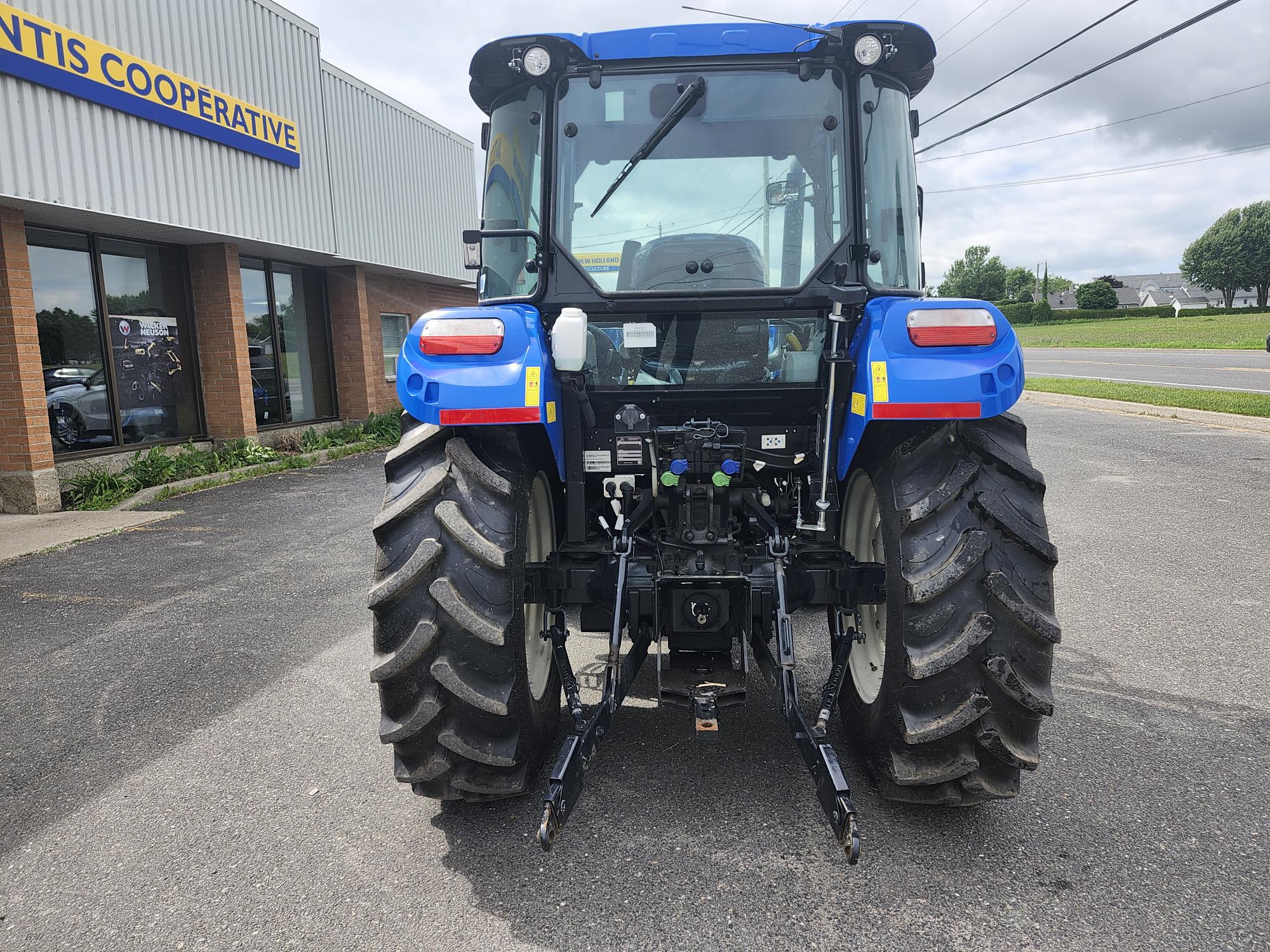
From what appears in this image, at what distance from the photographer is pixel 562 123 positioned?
3.16m

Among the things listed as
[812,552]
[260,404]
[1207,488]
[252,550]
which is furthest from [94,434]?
[1207,488]

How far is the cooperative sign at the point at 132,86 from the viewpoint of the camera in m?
7.92

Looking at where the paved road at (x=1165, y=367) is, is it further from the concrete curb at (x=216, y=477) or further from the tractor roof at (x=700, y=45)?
the concrete curb at (x=216, y=477)

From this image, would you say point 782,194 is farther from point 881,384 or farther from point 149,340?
point 149,340

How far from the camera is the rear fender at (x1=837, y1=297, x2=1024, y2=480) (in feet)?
8.60

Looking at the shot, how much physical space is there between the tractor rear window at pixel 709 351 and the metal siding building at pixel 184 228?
7725 mm

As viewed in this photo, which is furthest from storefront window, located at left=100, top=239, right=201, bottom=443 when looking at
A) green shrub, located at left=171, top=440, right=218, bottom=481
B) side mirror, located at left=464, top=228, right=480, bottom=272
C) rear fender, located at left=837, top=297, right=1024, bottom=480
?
rear fender, located at left=837, top=297, right=1024, bottom=480

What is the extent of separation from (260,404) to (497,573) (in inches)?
455

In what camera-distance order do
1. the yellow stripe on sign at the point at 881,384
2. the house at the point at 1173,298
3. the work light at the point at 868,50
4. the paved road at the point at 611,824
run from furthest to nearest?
the house at the point at 1173,298, the work light at the point at 868,50, the yellow stripe on sign at the point at 881,384, the paved road at the point at 611,824

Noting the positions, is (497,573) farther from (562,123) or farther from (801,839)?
(562,123)

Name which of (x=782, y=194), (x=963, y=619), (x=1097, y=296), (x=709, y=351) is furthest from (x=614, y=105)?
(x=1097, y=296)

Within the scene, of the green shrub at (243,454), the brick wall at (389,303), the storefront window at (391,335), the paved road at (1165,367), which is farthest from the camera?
the paved road at (1165,367)

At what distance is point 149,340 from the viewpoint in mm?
10789

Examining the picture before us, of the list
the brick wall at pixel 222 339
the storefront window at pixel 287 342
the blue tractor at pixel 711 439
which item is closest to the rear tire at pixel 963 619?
the blue tractor at pixel 711 439
